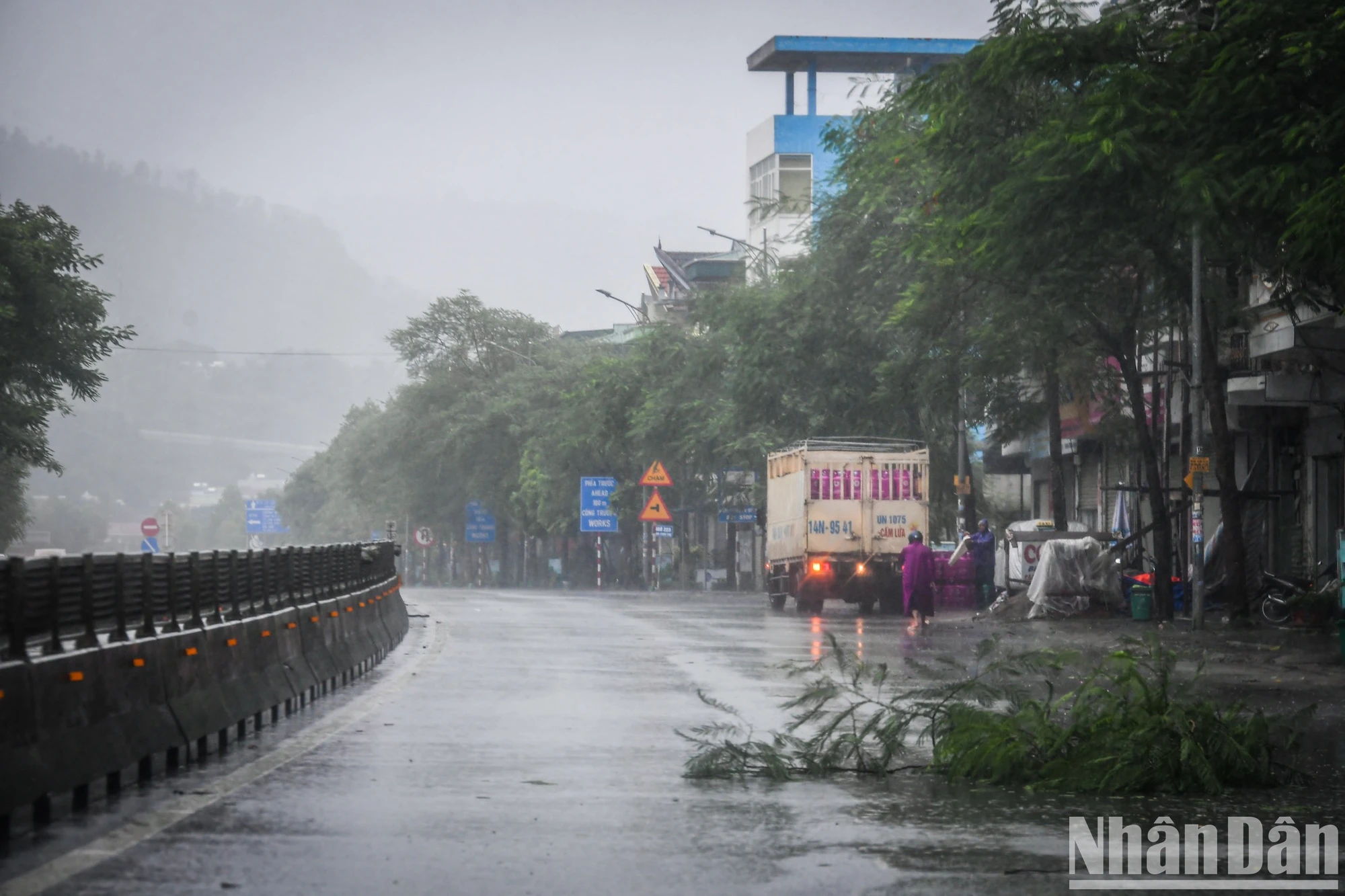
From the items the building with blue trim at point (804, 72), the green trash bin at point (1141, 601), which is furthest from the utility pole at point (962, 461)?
the building with blue trim at point (804, 72)

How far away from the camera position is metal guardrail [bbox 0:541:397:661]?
9.67 m

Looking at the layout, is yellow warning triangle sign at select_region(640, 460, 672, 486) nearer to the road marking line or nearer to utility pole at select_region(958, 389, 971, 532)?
utility pole at select_region(958, 389, 971, 532)

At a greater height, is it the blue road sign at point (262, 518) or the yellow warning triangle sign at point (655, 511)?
Result: the blue road sign at point (262, 518)

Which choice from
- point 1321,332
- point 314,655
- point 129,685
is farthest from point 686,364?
point 129,685

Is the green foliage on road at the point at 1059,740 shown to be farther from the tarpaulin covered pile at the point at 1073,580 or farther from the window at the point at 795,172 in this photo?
the window at the point at 795,172

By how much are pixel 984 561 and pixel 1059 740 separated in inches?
1272

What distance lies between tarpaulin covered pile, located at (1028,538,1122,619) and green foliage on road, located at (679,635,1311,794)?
23.3 metres

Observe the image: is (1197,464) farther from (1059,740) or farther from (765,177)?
(765,177)

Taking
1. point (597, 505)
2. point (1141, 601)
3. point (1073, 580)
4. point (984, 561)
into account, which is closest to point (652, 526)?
point (597, 505)

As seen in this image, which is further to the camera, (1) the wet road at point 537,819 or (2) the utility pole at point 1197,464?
(2) the utility pole at point 1197,464

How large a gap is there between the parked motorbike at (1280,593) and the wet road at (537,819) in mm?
16747

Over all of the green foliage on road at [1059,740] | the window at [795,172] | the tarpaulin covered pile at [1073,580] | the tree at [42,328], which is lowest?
the green foliage on road at [1059,740]

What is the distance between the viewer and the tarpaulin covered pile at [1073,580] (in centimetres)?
3569

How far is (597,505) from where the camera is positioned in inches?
2889
